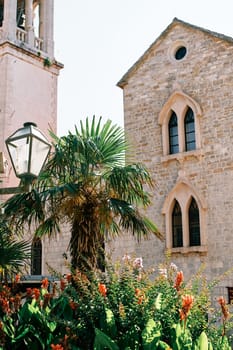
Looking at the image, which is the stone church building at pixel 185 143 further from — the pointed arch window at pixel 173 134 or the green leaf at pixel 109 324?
the green leaf at pixel 109 324

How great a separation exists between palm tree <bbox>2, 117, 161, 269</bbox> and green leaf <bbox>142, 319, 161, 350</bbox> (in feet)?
14.6

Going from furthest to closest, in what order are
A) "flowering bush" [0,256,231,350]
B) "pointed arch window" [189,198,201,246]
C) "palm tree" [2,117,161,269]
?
"pointed arch window" [189,198,201,246], "palm tree" [2,117,161,269], "flowering bush" [0,256,231,350]

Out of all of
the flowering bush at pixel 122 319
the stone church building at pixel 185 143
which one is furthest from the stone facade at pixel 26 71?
the flowering bush at pixel 122 319

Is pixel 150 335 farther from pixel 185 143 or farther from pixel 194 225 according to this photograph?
pixel 185 143

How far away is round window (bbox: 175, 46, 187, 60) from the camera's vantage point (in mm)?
16312

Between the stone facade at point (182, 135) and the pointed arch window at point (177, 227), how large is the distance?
7.6 inches

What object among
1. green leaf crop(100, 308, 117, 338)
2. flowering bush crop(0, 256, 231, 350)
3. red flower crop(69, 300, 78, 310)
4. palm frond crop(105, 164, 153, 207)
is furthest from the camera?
palm frond crop(105, 164, 153, 207)

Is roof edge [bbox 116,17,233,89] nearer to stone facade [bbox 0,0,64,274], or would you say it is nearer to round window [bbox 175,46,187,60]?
round window [bbox 175,46,187,60]

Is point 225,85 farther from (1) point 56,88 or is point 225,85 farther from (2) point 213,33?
(1) point 56,88

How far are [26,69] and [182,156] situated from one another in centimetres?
1271

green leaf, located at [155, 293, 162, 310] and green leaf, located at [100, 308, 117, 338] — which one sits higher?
green leaf, located at [155, 293, 162, 310]

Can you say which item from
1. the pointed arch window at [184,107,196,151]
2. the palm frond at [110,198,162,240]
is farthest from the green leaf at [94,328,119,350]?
the pointed arch window at [184,107,196,151]

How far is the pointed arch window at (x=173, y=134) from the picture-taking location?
52.2ft

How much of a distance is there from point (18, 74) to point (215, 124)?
42.4ft
